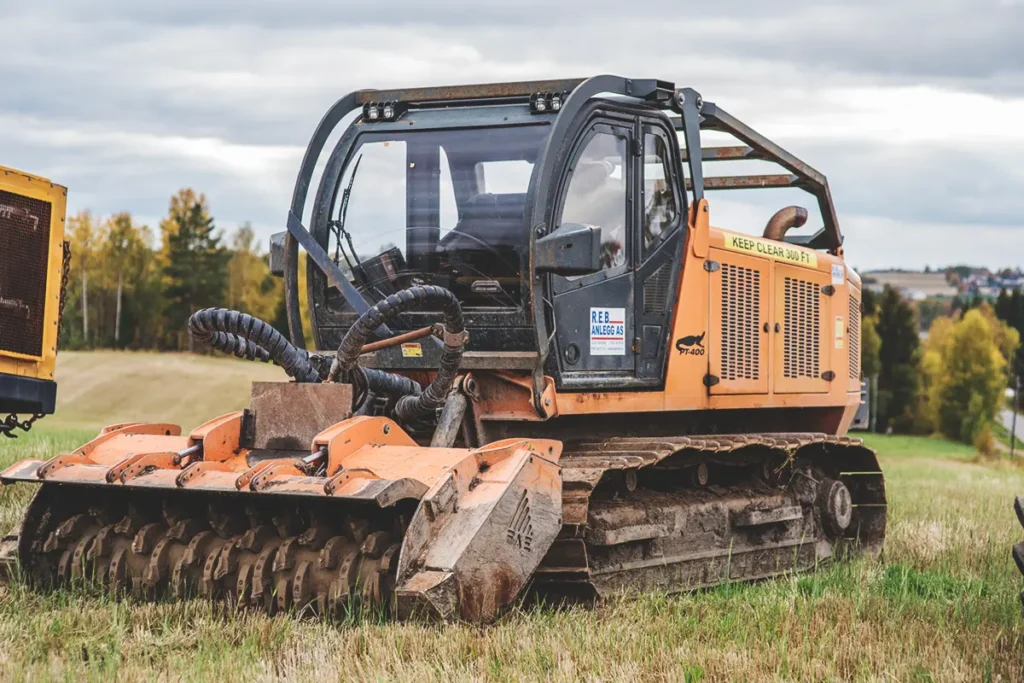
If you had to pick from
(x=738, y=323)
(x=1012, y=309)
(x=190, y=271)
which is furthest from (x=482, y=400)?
(x=1012, y=309)

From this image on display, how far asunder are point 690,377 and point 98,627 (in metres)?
4.15

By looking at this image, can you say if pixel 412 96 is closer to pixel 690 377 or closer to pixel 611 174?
pixel 611 174

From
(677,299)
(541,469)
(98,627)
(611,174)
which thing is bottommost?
(98,627)

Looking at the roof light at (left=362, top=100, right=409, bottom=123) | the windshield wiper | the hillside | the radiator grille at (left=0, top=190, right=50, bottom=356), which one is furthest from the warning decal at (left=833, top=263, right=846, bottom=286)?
the hillside

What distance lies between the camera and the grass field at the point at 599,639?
598 centimetres

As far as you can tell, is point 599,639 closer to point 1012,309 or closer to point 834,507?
point 834,507

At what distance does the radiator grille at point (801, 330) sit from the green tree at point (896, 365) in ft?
266

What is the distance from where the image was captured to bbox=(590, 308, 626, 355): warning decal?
28.2 ft

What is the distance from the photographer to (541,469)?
7438 millimetres

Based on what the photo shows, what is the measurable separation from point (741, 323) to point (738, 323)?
47 millimetres

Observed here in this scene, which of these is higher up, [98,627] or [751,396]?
[751,396]

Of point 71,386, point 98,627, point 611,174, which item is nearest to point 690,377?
point 611,174

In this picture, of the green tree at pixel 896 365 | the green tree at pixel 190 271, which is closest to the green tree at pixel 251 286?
the green tree at pixel 190 271

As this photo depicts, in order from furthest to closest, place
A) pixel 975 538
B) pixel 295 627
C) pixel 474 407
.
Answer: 1. pixel 975 538
2. pixel 474 407
3. pixel 295 627
